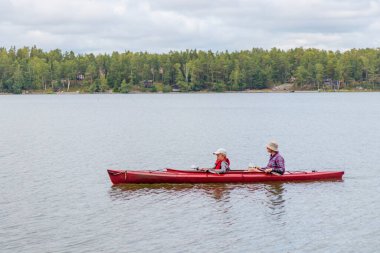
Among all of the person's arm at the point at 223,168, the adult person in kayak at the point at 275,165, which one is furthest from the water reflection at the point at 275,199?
the person's arm at the point at 223,168

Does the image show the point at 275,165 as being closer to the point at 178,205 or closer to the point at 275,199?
the point at 275,199

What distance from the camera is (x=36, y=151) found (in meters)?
50.8

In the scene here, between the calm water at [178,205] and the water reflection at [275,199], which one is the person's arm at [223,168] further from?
the water reflection at [275,199]

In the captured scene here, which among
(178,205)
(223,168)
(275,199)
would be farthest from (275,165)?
(178,205)

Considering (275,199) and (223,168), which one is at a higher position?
(223,168)

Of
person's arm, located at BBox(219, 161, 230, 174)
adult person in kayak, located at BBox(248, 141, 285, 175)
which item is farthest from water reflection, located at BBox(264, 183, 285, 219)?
person's arm, located at BBox(219, 161, 230, 174)

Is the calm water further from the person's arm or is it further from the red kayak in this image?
the person's arm

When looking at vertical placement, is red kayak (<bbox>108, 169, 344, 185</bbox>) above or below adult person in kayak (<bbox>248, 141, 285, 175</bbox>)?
below

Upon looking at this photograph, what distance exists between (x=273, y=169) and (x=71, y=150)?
927 inches

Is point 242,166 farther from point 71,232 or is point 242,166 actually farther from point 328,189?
point 71,232

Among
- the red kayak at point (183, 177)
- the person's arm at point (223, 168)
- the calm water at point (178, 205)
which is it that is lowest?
the calm water at point (178, 205)

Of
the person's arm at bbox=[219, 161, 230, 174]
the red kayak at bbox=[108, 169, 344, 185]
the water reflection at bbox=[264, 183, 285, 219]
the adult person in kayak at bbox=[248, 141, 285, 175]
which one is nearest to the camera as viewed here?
the water reflection at bbox=[264, 183, 285, 219]

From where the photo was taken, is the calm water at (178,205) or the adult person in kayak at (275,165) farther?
the adult person in kayak at (275,165)

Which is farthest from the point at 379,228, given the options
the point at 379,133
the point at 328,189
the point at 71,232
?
the point at 379,133
